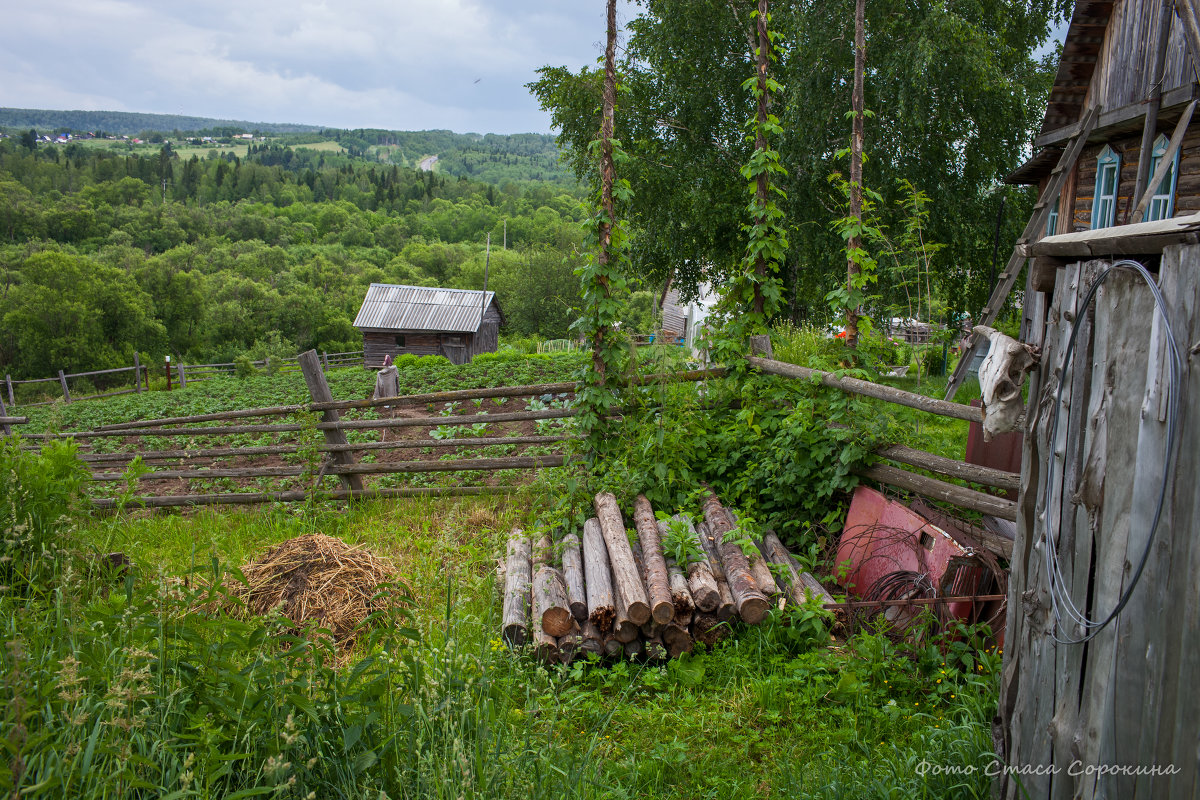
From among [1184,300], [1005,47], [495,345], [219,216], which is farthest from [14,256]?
[1184,300]

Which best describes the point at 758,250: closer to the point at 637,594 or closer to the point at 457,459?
the point at 637,594

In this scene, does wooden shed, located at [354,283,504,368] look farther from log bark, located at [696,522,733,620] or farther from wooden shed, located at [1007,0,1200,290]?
log bark, located at [696,522,733,620]

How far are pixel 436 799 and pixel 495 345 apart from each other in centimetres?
4064

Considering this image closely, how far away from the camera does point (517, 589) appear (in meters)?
4.18

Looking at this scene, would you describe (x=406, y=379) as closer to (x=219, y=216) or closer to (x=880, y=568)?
(x=880, y=568)

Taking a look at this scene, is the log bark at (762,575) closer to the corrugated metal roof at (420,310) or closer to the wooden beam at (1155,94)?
the wooden beam at (1155,94)

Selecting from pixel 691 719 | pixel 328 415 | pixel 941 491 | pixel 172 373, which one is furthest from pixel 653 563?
pixel 172 373

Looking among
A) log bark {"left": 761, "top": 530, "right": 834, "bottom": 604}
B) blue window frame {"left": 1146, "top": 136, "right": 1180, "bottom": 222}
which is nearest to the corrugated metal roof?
blue window frame {"left": 1146, "top": 136, "right": 1180, "bottom": 222}

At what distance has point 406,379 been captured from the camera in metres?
22.9

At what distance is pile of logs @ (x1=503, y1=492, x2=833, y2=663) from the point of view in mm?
3848

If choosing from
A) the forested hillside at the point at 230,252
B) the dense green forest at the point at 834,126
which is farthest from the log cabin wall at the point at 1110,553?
the forested hillside at the point at 230,252

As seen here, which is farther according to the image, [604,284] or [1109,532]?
[604,284]

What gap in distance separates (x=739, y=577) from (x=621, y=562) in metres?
0.70

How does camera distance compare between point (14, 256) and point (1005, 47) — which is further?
point (14, 256)
